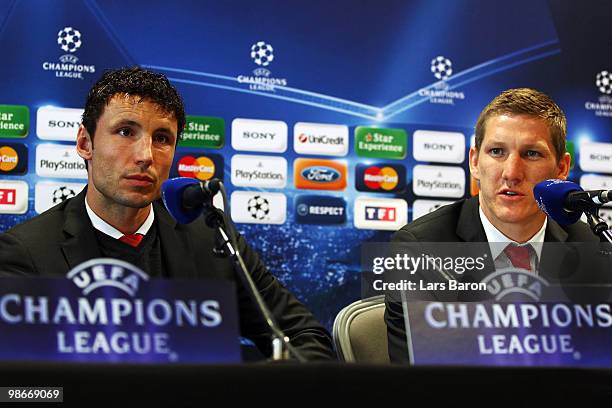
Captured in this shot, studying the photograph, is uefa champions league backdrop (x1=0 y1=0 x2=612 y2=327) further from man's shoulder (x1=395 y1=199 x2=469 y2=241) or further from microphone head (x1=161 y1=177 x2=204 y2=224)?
microphone head (x1=161 y1=177 x2=204 y2=224)

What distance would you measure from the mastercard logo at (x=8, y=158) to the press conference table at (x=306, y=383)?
2832 mm

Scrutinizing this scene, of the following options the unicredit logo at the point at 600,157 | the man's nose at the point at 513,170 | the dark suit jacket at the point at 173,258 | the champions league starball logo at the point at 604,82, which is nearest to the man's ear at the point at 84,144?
the dark suit jacket at the point at 173,258

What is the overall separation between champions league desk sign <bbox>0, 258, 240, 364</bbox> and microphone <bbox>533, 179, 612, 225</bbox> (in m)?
1.03

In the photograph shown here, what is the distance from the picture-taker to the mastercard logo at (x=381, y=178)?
427cm

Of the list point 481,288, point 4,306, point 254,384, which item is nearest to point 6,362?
point 4,306

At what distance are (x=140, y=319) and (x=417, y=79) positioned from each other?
3280 millimetres

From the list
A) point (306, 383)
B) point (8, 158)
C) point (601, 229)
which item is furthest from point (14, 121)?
point (306, 383)

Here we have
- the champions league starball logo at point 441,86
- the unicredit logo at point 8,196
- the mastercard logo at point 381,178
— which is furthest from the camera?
the champions league starball logo at point 441,86

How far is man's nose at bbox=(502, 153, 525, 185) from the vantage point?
8.93ft

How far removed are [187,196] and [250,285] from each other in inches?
12.2

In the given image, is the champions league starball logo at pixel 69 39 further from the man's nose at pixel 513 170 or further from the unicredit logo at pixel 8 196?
the man's nose at pixel 513 170

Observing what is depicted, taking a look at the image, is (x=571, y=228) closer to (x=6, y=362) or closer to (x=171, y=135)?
(x=171, y=135)

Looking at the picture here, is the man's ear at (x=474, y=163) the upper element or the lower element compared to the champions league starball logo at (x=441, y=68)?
lower

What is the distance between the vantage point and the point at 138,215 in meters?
2.77
